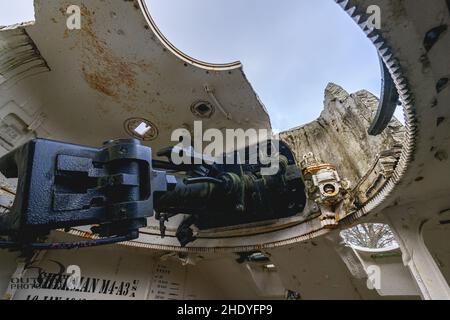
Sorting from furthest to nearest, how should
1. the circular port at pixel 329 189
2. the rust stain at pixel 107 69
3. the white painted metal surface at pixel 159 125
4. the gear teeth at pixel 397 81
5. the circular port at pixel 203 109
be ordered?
the circular port at pixel 203 109 → the rust stain at pixel 107 69 → the circular port at pixel 329 189 → the white painted metal surface at pixel 159 125 → the gear teeth at pixel 397 81

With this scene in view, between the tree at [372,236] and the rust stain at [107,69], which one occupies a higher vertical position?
the rust stain at [107,69]

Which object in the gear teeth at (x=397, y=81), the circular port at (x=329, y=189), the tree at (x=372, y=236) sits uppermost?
the tree at (x=372, y=236)

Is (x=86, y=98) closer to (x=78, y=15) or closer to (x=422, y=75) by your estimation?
(x=78, y=15)

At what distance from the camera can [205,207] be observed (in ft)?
7.77

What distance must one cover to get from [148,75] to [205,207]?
2.26 m

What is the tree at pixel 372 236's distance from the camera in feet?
26.9

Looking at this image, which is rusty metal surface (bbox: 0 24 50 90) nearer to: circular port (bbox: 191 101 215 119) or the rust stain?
the rust stain

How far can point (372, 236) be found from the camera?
27.4 ft

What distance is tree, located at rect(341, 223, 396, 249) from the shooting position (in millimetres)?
8211
